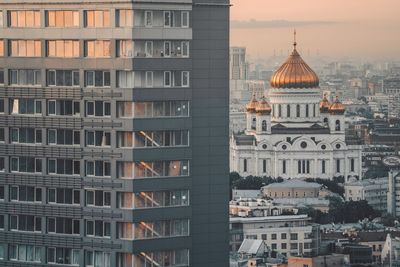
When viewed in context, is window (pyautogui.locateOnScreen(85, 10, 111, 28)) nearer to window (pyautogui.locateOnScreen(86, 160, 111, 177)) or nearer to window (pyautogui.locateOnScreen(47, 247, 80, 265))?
window (pyautogui.locateOnScreen(86, 160, 111, 177))

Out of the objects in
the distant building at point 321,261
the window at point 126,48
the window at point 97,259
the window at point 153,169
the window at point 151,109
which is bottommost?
the distant building at point 321,261

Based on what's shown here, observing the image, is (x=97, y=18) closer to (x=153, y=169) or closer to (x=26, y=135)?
(x=26, y=135)

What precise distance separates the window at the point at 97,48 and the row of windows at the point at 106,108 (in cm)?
88

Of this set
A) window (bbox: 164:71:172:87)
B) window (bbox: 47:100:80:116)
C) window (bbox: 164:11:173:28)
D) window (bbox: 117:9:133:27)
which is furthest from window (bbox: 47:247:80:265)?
window (bbox: 164:11:173:28)

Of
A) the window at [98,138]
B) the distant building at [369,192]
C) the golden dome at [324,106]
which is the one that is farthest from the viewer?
the golden dome at [324,106]

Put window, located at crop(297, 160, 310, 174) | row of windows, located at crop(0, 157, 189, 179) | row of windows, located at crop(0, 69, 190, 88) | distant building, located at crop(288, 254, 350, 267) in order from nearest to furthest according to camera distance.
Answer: row of windows, located at crop(0, 69, 190, 88) < row of windows, located at crop(0, 157, 189, 179) < distant building, located at crop(288, 254, 350, 267) < window, located at crop(297, 160, 310, 174)

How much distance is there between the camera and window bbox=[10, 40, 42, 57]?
3559cm

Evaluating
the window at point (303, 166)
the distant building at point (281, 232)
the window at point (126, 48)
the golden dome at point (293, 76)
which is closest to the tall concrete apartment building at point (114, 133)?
the window at point (126, 48)

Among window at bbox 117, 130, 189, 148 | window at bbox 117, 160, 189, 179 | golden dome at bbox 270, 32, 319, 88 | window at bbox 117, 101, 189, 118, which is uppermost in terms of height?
golden dome at bbox 270, 32, 319, 88

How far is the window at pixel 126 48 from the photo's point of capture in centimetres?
3422

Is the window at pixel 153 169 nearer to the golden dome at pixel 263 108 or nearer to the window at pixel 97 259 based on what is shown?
the window at pixel 97 259

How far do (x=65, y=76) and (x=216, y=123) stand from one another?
3.05 meters

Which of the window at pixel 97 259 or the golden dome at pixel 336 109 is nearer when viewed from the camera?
the window at pixel 97 259

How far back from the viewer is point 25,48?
3575 centimetres
